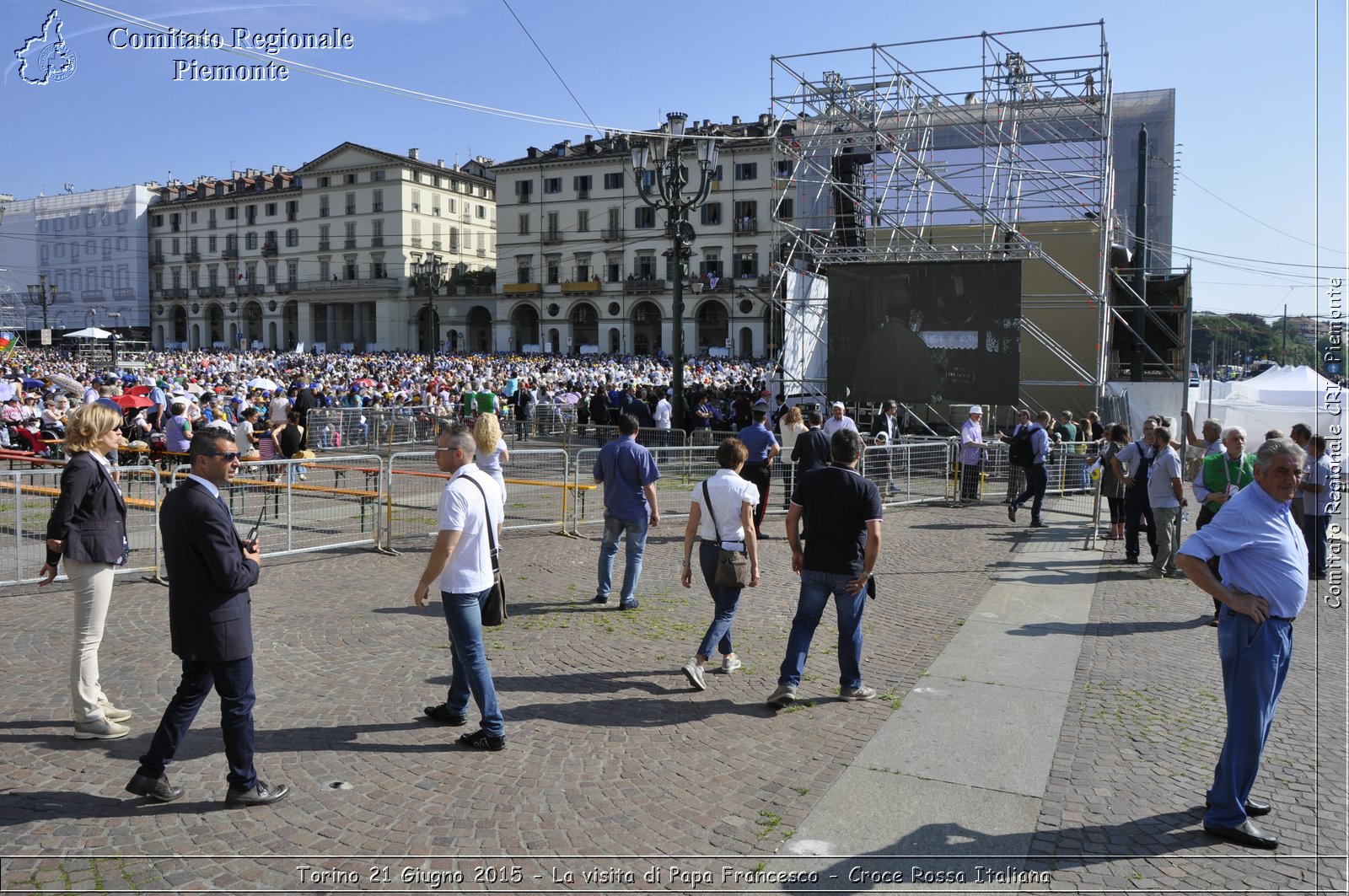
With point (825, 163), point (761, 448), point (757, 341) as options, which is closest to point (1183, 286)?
point (825, 163)

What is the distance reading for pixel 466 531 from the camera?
16.0 feet

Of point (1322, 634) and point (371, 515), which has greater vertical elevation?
point (371, 515)

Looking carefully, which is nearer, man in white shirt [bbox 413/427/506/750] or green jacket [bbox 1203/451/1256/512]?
man in white shirt [bbox 413/427/506/750]

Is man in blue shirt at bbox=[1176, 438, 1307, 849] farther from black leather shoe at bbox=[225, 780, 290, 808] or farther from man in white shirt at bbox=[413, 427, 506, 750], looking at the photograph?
black leather shoe at bbox=[225, 780, 290, 808]

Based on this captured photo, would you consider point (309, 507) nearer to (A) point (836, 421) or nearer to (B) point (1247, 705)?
(A) point (836, 421)

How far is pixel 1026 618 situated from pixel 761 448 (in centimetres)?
373

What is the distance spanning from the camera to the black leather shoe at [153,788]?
4.16 meters

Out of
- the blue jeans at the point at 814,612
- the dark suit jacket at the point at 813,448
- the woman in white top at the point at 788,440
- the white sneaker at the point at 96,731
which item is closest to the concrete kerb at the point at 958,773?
the blue jeans at the point at 814,612

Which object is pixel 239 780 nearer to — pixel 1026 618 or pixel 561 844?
pixel 561 844

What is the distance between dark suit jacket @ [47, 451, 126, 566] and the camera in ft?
16.1

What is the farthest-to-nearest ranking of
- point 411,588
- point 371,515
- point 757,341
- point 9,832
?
point 757,341, point 371,515, point 411,588, point 9,832

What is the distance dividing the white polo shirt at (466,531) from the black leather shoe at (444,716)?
84 centimetres

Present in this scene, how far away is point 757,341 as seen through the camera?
219 feet

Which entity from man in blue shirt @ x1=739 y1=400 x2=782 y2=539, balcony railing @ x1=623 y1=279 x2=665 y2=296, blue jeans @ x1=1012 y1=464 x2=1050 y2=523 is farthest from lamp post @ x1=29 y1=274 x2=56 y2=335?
blue jeans @ x1=1012 y1=464 x2=1050 y2=523
